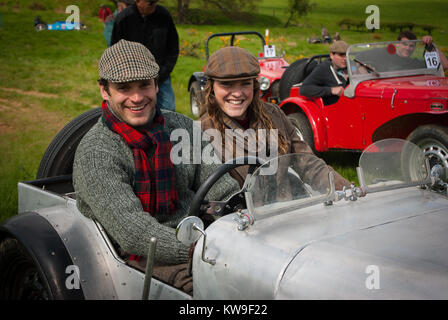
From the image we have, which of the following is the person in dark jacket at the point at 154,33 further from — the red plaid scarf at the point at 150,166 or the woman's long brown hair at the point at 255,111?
the red plaid scarf at the point at 150,166

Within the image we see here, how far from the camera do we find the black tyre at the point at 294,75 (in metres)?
7.20

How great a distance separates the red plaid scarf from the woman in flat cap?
1.70ft

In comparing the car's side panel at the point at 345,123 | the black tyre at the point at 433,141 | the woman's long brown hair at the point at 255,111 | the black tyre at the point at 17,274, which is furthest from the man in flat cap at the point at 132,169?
the car's side panel at the point at 345,123

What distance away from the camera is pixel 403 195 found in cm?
206

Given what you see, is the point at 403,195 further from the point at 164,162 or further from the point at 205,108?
the point at 205,108

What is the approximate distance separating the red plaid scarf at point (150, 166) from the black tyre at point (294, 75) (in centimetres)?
520

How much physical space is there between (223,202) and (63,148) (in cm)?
153

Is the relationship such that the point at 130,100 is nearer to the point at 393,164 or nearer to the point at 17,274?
the point at 17,274

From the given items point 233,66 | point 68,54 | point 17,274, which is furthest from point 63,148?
point 68,54

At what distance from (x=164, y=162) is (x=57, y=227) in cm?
58

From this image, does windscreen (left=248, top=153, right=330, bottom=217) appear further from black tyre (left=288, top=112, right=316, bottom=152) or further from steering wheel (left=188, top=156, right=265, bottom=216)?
black tyre (left=288, top=112, right=316, bottom=152)

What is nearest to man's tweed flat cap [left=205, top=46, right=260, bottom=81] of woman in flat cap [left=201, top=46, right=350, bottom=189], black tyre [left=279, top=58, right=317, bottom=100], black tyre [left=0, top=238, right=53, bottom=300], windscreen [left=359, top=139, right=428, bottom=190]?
woman in flat cap [left=201, top=46, right=350, bottom=189]

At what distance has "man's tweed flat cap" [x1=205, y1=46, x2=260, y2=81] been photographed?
2.76 m
